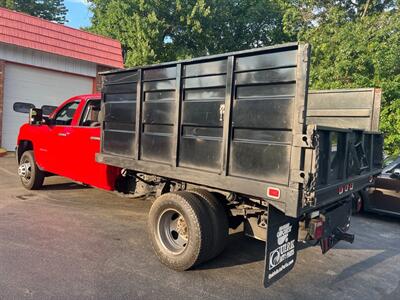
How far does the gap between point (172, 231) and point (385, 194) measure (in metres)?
4.66

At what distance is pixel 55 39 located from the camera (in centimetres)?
1309

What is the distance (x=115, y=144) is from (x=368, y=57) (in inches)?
412

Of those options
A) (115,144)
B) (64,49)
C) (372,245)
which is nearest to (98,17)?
(64,49)

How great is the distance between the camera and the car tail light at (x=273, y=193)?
3.20 meters

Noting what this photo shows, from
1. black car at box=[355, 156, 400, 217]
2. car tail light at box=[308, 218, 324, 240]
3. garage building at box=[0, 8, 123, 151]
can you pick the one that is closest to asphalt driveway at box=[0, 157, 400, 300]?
car tail light at box=[308, 218, 324, 240]

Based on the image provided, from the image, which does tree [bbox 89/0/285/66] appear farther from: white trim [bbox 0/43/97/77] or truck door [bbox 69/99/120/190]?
truck door [bbox 69/99/120/190]

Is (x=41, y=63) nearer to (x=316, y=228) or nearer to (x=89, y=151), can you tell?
(x=89, y=151)

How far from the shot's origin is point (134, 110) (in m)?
4.73

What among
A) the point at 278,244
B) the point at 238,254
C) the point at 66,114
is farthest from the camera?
Answer: the point at 66,114

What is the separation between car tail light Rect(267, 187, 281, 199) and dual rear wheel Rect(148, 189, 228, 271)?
90 centimetres

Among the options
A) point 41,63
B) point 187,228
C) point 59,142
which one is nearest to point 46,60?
point 41,63

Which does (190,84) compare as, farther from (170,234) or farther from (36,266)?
(36,266)

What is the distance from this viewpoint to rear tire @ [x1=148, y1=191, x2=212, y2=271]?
3887mm

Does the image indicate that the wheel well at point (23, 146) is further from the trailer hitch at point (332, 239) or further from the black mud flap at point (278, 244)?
the trailer hitch at point (332, 239)
